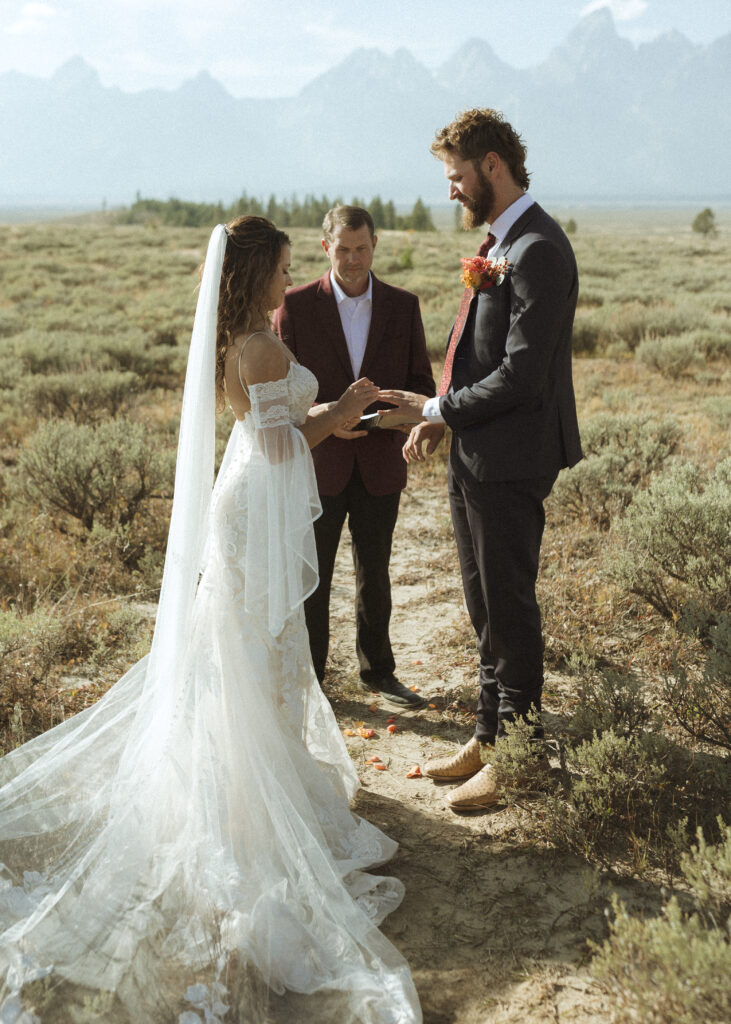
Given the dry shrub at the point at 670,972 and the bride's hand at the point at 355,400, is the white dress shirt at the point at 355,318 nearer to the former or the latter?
the bride's hand at the point at 355,400

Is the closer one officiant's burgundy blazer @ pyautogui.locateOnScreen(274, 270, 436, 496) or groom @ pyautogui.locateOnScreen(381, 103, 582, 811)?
groom @ pyautogui.locateOnScreen(381, 103, 582, 811)

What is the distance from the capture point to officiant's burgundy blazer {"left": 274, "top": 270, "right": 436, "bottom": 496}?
4.51 metres

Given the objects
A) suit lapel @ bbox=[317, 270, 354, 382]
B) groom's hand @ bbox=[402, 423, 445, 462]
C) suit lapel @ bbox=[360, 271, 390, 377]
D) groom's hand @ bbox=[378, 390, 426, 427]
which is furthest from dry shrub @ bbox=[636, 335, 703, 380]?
groom's hand @ bbox=[378, 390, 426, 427]

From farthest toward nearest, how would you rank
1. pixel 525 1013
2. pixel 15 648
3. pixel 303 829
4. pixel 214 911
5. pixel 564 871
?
1. pixel 15 648
2. pixel 564 871
3. pixel 303 829
4. pixel 214 911
5. pixel 525 1013

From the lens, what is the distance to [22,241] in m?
39.0

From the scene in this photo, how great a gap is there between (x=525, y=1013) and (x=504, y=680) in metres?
1.41

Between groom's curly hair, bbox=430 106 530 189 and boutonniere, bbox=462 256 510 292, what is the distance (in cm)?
40

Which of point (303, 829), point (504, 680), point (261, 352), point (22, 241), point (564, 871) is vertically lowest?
point (564, 871)

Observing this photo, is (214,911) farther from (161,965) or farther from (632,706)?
(632,706)

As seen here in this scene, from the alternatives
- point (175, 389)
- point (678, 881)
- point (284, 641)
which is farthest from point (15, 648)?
point (175, 389)

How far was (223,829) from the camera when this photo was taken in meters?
2.99

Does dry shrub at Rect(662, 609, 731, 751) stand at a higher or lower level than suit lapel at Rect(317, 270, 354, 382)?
lower

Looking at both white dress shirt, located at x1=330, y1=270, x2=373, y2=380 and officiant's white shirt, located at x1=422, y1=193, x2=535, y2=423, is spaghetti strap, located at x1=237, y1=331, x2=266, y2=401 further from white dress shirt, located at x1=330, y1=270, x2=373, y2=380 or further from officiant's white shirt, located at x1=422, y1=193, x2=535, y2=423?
white dress shirt, located at x1=330, y1=270, x2=373, y2=380

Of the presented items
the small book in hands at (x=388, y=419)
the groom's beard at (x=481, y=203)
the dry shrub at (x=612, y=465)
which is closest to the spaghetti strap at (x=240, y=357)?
the small book in hands at (x=388, y=419)
